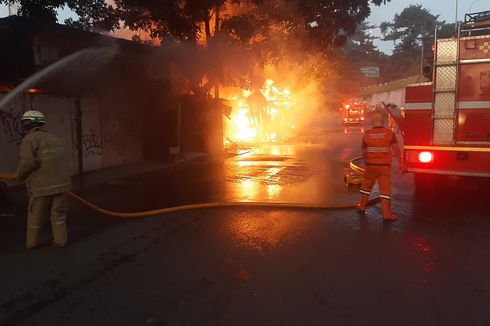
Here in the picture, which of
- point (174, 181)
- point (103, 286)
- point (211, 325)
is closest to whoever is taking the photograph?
point (211, 325)

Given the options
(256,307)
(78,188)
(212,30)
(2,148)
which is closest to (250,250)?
(256,307)

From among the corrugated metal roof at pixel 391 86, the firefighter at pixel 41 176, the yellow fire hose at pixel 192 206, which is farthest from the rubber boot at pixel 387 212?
the corrugated metal roof at pixel 391 86

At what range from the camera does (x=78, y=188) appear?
30.6ft

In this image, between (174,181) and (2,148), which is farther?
(174,181)

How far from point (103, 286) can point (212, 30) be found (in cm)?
1443

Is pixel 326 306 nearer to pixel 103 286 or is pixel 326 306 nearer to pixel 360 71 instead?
pixel 103 286

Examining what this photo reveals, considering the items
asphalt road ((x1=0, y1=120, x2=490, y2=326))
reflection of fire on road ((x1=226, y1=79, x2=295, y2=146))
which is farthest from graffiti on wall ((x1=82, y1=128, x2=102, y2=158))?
reflection of fire on road ((x1=226, y1=79, x2=295, y2=146))

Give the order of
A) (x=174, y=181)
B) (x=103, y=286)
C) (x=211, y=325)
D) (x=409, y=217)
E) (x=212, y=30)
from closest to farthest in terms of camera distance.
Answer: (x=211, y=325), (x=103, y=286), (x=409, y=217), (x=174, y=181), (x=212, y=30)

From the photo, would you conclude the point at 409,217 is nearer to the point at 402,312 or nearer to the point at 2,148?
the point at 402,312

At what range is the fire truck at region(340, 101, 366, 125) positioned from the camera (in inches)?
1499

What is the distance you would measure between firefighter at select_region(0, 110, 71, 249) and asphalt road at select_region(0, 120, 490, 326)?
13.4 inches

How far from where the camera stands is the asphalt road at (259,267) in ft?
11.5

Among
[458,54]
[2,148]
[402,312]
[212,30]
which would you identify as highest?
[212,30]

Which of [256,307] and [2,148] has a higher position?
[2,148]
